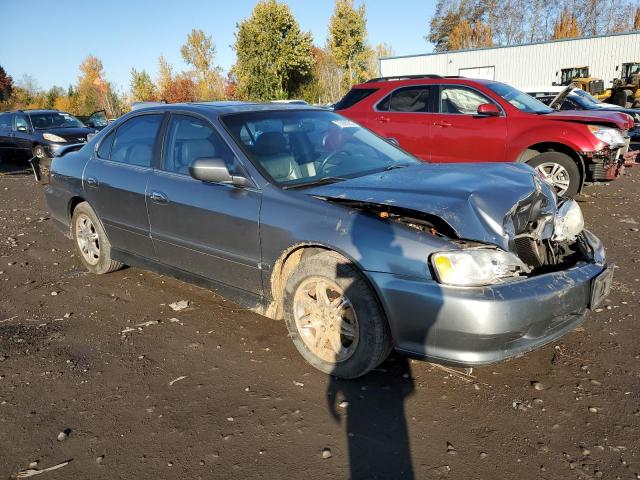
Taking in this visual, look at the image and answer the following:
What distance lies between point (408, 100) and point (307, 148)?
473cm

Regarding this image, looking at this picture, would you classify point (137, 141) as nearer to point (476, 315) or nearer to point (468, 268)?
point (468, 268)

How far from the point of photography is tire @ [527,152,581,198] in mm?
6984

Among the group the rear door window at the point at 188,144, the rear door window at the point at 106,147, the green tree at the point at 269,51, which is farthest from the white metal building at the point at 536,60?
the rear door window at the point at 188,144

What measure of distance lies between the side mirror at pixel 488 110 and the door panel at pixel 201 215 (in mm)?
4753

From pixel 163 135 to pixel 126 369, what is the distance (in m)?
1.79

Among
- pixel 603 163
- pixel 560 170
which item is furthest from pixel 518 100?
pixel 603 163

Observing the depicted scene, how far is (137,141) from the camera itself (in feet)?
14.0

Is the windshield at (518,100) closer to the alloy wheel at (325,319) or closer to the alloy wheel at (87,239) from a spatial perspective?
the alloy wheel at (325,319)

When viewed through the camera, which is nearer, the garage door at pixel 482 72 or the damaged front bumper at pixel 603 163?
the damaged front bumper at pixel 603 163

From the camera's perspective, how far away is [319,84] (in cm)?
3800

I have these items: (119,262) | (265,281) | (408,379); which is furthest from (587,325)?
(119,262)

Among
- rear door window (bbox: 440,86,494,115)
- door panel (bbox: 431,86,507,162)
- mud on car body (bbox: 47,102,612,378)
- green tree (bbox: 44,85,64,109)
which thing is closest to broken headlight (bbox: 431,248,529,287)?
mud on car body (bbox: 47,102,612,378)

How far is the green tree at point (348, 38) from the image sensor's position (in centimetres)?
3666

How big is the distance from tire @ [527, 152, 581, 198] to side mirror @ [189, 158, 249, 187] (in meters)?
5.11
